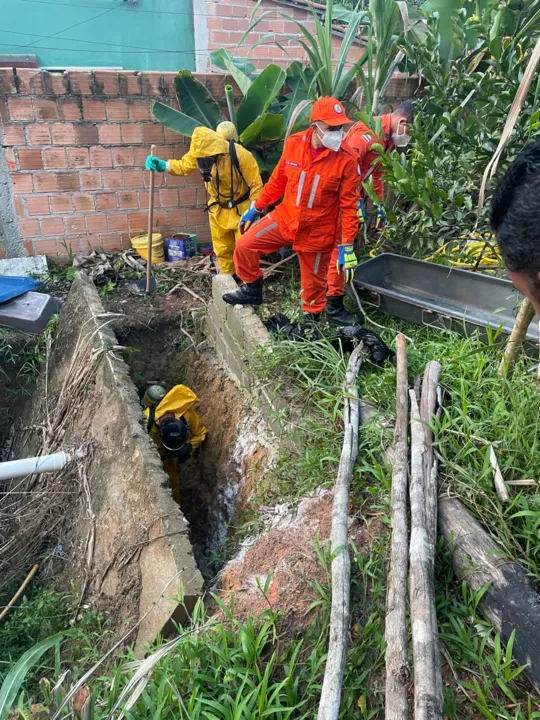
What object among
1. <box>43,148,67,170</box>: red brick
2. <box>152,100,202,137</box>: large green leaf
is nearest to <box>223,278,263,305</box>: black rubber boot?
<box>152,100,202,137</box>: large green leaf

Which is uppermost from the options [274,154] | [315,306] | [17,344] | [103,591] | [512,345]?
[274,154]

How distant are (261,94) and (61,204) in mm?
2319

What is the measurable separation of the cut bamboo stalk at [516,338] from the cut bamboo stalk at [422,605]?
2.30ft

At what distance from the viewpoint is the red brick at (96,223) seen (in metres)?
5.41

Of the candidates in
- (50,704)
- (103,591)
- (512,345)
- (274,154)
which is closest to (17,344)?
(103,591)

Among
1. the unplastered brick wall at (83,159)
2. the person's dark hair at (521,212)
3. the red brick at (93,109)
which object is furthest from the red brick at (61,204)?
the person's dark hair at (521,212)

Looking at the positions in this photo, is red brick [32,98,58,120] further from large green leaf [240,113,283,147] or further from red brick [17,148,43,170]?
large green leaf [240,113,283,147]

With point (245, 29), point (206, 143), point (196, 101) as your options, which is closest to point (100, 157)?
point (196, 101)

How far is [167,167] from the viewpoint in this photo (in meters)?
4.95

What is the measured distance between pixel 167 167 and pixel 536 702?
190 inches

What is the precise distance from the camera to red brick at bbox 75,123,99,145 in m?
4.98

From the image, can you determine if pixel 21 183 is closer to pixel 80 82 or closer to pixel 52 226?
pixel 52 226

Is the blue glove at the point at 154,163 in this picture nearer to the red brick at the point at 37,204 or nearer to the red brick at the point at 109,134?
the red brick at the point at 109,134

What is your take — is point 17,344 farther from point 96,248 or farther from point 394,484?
point 394,484
